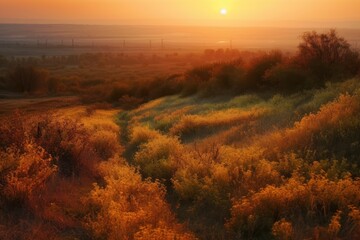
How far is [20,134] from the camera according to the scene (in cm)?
1099

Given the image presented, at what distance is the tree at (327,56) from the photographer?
23266 mm

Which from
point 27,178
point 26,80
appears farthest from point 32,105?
point 27,178

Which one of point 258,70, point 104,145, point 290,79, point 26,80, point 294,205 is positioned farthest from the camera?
point 26,80

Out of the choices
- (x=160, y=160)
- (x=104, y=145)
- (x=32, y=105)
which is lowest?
(x=32, y=105)

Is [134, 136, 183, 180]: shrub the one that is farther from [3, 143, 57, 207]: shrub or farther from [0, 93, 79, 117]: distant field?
[0, 93, 79, 117]: distant field

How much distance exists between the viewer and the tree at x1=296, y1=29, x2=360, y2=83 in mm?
23266

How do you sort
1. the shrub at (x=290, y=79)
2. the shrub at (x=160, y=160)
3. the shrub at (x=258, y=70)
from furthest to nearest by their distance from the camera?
the shrub at (x=258, y=70) → the shrub at (x=290, y=79) → the shrub at (x=160, y=160)

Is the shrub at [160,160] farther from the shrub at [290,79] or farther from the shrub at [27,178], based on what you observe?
the shrub at [290,79]

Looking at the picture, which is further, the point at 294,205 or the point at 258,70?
the point at 258,70

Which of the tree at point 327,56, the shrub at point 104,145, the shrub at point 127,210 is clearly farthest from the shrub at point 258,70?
the shrub at point 127,210

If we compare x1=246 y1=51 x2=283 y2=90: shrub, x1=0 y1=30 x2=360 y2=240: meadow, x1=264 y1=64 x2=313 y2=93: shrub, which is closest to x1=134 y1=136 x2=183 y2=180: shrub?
x1=0 y1=30 x2=360 y2=240: meadow

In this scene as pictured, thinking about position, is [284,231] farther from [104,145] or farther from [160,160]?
[104,145]

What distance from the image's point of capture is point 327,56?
24547mm

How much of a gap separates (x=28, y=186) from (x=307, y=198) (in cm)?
513
